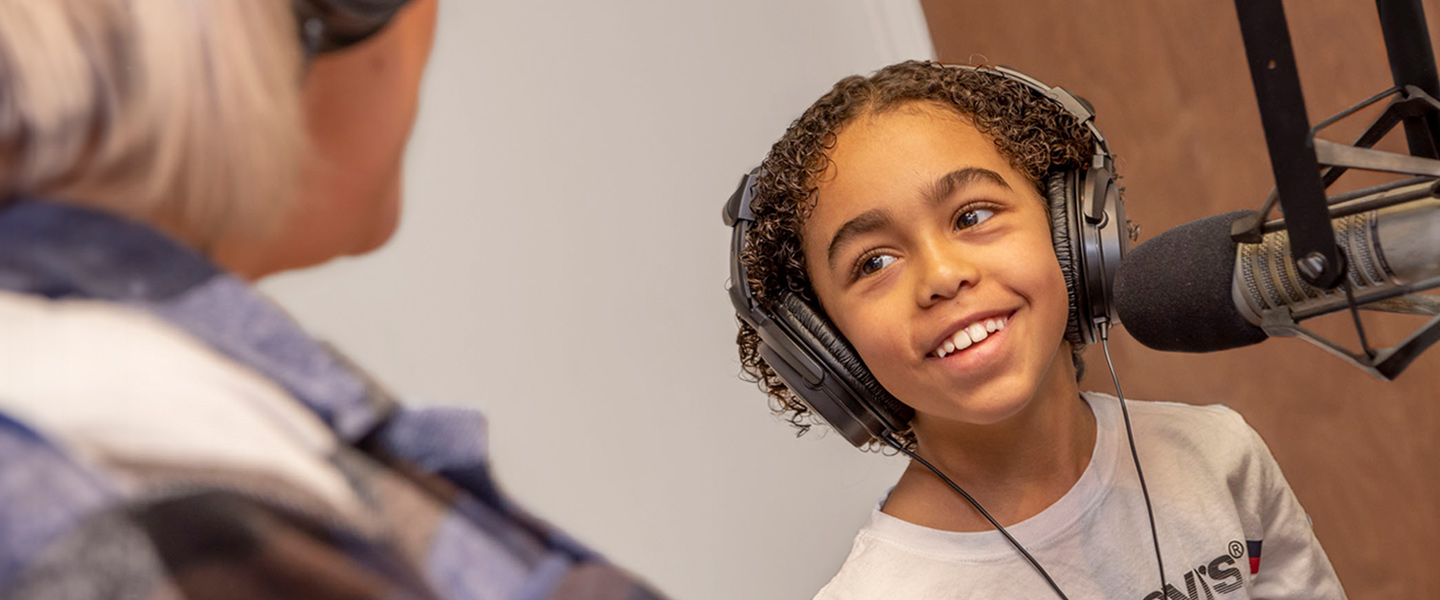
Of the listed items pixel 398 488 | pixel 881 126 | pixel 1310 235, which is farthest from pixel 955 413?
pixel 398 488

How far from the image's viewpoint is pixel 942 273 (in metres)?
0.87

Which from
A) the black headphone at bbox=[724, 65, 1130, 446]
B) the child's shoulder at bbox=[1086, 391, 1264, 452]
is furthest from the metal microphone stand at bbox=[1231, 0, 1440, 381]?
the child's shoulder at bbox=[1086, 391, 1264, 452]

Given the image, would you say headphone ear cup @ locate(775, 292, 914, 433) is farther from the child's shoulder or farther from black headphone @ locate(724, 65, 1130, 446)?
the child's shoulder

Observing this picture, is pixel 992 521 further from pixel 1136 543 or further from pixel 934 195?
pixel 934 195

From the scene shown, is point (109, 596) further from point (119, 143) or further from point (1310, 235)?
point (1310, 235)

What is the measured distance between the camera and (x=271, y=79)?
395 millimetres

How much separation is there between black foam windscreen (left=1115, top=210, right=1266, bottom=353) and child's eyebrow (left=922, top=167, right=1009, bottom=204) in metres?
0.25

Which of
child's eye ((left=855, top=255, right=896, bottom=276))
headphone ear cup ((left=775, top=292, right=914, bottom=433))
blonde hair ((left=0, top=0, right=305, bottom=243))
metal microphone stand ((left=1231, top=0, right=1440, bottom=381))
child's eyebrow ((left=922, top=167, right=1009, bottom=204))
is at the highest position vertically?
blonde hair ((left=0, top=0, right=305, bottom=243))

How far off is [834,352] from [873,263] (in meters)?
0.09

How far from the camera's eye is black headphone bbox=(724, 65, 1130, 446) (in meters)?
0.88

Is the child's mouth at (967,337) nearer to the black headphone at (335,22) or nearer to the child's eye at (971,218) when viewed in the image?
the child's eye at (971,218)

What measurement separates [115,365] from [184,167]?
A: 0.08 m

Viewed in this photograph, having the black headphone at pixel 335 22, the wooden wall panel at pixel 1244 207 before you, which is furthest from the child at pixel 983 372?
the black headphone at pixel 335 22

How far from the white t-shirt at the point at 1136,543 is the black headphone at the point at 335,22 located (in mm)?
722
